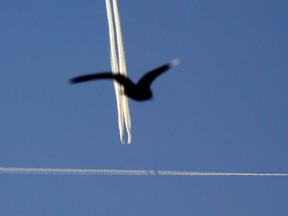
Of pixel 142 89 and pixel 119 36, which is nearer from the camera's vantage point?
pixel 142 89

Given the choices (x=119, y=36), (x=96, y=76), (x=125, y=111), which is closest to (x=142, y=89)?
(x=96, y=76)

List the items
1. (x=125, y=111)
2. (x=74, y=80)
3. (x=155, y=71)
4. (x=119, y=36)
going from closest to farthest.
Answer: (x=74, y=80)
(x=155, y=71)
(x=125, y=111)
(x=119, y=36)

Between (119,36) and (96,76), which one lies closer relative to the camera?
(96,76)

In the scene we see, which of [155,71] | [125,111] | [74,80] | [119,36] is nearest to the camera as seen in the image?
[74,80]

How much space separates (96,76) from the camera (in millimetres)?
4387

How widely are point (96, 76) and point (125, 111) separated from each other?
2.28 m

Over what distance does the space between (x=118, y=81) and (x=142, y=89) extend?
18 cm

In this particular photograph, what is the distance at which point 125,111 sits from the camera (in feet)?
21.8

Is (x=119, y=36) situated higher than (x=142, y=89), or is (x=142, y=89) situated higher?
(x=119, y=36)

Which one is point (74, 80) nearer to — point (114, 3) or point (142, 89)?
point (142, 89)

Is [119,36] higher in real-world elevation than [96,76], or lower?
higher

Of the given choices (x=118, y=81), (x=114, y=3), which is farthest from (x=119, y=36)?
(x=118, y=81)

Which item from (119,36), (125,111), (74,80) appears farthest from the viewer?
(119,36)

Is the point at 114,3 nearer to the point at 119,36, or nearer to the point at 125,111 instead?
the point at 119,36
